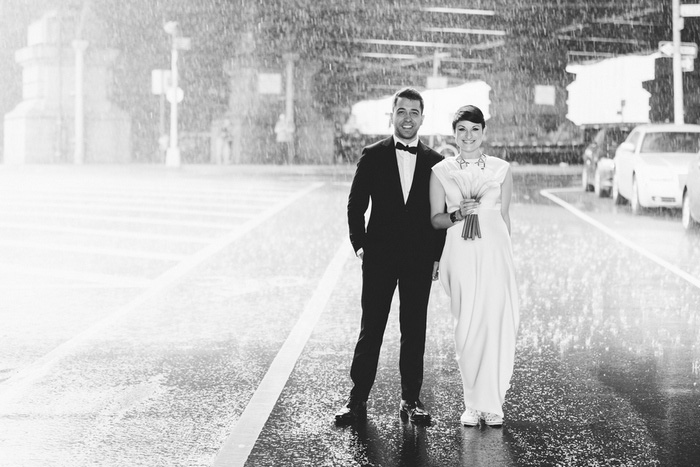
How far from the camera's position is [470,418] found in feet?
18.1

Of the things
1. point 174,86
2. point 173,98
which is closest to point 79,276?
point 173,98

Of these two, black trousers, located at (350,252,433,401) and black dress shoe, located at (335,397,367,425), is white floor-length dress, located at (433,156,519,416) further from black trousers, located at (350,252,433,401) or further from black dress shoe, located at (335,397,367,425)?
black dress shoe, located at (335,397,367,425)

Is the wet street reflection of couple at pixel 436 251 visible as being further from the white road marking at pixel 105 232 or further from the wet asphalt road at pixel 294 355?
the white road marking at pixel 105 232

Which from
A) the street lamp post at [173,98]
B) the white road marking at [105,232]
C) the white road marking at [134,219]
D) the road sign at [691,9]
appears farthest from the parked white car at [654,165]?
the street lamp post at [173,98]

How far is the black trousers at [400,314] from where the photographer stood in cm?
558

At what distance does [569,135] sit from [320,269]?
4364cm

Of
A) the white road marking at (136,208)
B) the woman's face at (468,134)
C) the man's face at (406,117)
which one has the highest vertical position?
the man's face at (406,117)

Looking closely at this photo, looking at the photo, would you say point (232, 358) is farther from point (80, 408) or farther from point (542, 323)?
point (542, 323)

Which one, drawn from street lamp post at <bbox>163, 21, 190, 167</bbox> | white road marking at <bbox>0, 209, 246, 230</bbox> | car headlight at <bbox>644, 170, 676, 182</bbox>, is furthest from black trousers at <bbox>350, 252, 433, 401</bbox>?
street lamp post at <bbox>163, 21, 190, 167</bbox>

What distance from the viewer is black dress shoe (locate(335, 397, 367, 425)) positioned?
5.57 meters

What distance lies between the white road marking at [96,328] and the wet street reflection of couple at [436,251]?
6.79ft

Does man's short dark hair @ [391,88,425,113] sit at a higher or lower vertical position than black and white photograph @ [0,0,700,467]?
higher

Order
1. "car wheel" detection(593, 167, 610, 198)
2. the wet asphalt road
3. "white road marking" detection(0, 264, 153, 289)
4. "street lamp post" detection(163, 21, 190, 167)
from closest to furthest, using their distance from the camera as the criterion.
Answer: the wet asphalt road, "white road marking" detection(0, 264, 153, 289), "car wheel" detection(593, 167, 610, 198), "street lamp post" detection(163, 21, 190, 167)

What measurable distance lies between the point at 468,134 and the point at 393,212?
0.56m
